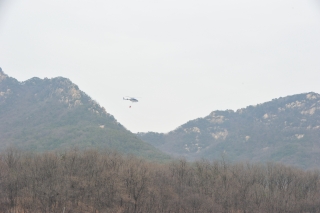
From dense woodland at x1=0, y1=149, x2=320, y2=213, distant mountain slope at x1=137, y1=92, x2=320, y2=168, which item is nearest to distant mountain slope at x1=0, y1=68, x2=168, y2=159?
dense woodland at x1=0, y1=149, x2=320, y2=213

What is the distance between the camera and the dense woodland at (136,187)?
5247 centimetres

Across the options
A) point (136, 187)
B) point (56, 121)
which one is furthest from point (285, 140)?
point (136, 187)

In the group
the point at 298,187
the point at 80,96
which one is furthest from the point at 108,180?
the point at 80,96

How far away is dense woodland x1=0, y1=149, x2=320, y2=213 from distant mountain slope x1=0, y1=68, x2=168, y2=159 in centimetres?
3702

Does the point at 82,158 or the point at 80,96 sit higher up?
the point at 80,96

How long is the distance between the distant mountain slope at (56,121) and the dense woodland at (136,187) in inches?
1457

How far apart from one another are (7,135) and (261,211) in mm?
91184

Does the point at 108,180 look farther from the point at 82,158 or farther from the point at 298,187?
the point at 298,187

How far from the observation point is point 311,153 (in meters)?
140

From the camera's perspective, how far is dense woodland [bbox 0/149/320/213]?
52469 mm

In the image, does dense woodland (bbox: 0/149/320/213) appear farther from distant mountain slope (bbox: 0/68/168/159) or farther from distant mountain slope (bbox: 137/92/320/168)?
distant mountain slope (bbox: 137/92/320/168)

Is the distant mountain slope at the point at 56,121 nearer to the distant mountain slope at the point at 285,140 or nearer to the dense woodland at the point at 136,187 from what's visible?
the dense woodland at the point at 136,187

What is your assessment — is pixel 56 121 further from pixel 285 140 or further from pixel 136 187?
pixel 285 140

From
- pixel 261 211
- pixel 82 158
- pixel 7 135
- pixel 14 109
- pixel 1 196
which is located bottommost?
pixel 261 211
